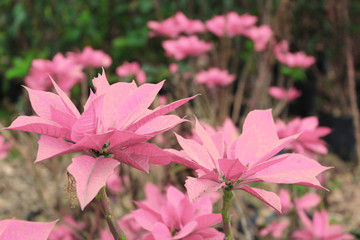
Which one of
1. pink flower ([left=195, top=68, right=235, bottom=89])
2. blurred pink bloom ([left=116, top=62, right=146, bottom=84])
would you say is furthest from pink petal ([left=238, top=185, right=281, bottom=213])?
pink flower ([left=195, top=68, right=235, bottom=89])

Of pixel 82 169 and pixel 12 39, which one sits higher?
pixel 82 169

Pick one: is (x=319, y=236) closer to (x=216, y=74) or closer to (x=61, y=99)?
(x=61, y=99)

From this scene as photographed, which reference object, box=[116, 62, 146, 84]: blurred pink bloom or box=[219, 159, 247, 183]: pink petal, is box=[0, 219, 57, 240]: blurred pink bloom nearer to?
box=[219, 159, 247, 183]: pink petal

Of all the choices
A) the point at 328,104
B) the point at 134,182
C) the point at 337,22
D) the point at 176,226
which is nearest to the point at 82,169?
the point at 176,226

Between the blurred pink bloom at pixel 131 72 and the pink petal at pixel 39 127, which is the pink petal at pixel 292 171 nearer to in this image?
the pink petal at pixel 39 127

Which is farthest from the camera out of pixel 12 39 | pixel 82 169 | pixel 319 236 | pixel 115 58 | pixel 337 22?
pixel 12 39

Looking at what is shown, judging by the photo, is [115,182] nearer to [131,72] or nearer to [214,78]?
[131,72]

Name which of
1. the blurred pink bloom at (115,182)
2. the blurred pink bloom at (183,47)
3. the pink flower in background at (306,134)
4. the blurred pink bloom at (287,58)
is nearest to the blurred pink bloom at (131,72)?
the blurred pink bloom at (183,47)
